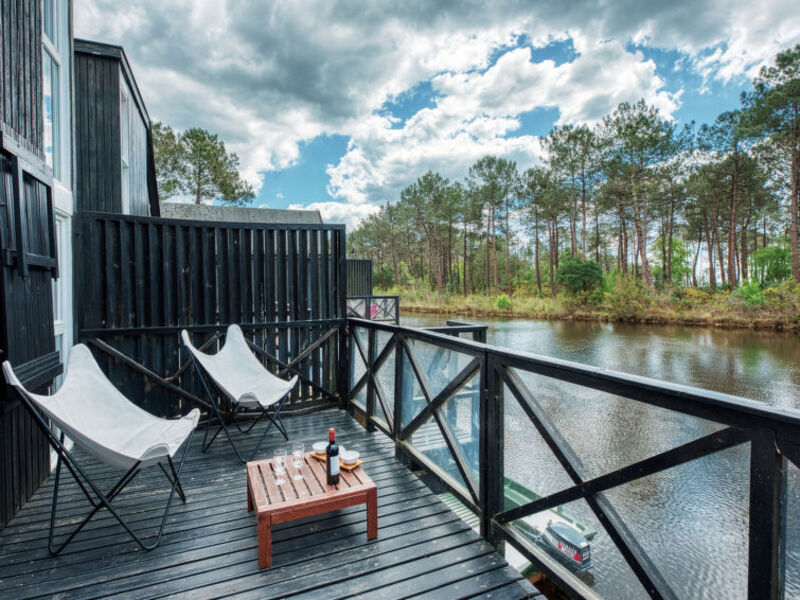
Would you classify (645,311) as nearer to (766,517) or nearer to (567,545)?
(567,545)

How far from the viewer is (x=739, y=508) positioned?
106 centimetres

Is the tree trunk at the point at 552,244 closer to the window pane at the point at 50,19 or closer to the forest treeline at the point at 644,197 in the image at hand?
the forest treeline at the point at 644,197

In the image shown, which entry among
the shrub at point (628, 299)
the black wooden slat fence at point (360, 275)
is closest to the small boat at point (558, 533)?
the black wooden slat fence at point (360, 275)

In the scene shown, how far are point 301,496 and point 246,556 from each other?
36 centimetres

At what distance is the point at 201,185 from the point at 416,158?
17976 mm

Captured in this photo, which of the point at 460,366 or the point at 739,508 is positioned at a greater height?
the point at 460,366

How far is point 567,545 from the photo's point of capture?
1703 millimetres

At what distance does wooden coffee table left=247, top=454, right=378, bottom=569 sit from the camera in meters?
1.81

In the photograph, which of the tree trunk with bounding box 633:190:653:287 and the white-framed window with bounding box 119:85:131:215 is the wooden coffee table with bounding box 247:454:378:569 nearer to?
the white-framed window with bounding box 119:85:131:215

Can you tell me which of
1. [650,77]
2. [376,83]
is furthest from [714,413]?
[650,77]

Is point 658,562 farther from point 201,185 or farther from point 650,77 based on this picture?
point 650,77

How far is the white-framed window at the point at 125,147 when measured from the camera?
4953 millimetres

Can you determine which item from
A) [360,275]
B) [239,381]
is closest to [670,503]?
[239,381]

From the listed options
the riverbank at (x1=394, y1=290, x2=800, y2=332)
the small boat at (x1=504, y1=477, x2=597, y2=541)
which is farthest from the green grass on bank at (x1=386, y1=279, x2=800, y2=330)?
the small boat at (x1=504, y1=477, x2=597, y2=541)
